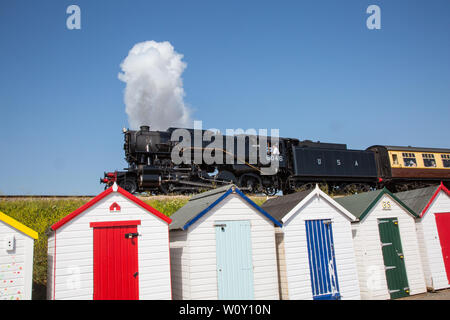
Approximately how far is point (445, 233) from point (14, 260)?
13481 millimetres

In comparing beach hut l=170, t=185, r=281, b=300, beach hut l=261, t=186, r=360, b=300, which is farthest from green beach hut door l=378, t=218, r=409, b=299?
beach hut l=170, t=185, r=281, b=300

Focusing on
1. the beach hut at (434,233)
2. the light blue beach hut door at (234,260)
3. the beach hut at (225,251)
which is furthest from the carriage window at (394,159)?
the light blue beach hut door at (234,260)

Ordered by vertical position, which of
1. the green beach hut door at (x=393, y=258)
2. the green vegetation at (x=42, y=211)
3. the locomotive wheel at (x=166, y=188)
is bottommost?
the green beach hut door at (x=393, y=258)

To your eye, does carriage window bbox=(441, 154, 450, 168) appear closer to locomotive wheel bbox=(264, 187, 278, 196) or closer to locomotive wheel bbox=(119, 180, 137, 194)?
locomotive wheel bbox=(264, 187, 278, 196)

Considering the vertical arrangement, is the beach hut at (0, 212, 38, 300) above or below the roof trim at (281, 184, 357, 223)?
below

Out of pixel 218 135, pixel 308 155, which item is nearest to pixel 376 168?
pixel 308 155

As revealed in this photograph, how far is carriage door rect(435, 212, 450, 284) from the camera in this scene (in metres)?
12.6

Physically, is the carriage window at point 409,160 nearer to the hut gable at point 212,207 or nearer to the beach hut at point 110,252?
the hut gable at point 212,207

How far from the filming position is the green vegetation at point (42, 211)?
12.7 m

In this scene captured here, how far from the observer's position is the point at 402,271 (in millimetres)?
11695

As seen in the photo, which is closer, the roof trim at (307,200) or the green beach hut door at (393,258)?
the roof trim at (307,200)

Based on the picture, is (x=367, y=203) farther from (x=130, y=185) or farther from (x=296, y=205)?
(x=130, y=185)

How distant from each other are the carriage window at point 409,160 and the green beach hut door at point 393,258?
54.9 feet

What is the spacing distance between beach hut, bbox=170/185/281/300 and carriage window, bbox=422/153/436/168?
72.0 feet
